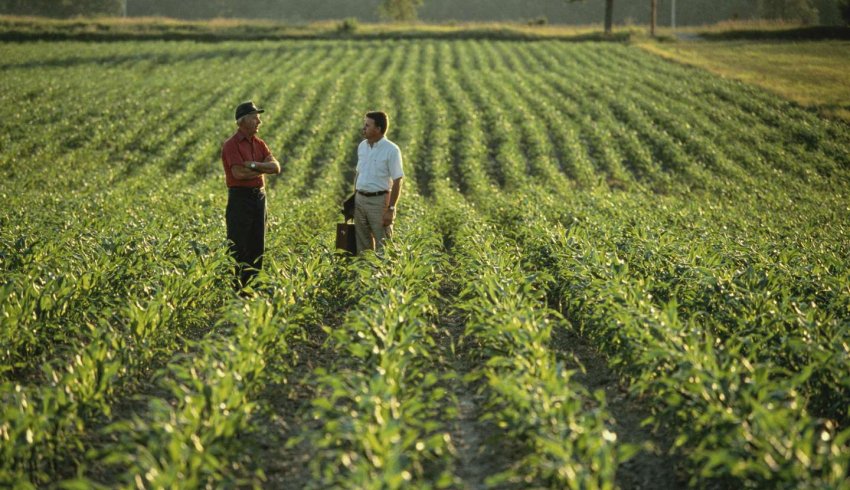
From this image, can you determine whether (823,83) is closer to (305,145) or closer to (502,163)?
(502,163)

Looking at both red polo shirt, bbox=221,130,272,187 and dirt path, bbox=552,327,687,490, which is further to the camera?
red polo shirt, bbox=221,130,272,187

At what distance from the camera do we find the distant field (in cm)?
3006

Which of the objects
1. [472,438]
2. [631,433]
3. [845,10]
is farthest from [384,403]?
[845,10]

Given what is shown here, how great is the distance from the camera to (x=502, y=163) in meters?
22.1

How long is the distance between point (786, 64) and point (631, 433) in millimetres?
36644

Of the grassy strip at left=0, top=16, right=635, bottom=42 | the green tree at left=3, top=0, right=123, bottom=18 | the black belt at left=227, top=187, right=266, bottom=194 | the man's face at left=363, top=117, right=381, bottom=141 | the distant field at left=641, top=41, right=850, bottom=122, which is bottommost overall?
the black belt at left=227, top=187, right=266, bottom=194

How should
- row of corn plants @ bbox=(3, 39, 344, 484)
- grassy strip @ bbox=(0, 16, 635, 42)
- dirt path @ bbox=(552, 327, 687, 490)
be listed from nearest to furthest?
1. row of corn plants @ bbox=(3, 39, 344, 484)
2. dirt path @ bbox=(552, 327, 687, 490)
3. grassy strip @ bbox=(0, 16, 635, 42)

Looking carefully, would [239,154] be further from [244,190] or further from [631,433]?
[631,433]

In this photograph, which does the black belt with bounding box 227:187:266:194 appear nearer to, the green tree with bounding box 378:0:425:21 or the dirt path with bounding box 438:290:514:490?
the dirt path with bounding box 438:290:514:490

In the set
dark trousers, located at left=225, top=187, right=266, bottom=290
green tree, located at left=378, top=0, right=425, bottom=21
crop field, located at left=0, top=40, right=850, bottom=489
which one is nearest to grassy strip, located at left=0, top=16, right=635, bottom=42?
green tree, located at left=378, top=0, right=425, bottom=21

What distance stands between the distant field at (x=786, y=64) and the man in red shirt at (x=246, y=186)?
24099 mm

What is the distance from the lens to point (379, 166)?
333 inches

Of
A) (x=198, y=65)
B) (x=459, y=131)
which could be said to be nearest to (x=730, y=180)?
(x=459, y=131)

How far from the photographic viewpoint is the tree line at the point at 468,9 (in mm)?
81875
